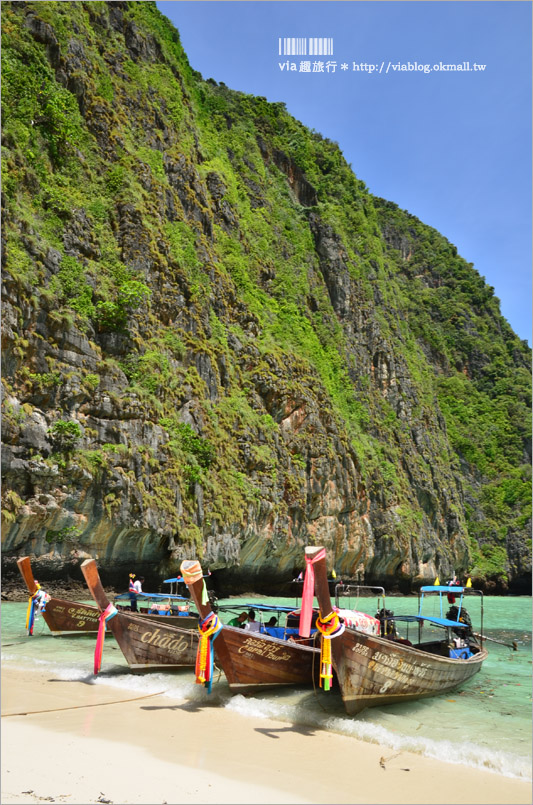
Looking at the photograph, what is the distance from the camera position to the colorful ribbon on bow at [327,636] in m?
8.23

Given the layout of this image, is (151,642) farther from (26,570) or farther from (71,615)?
(71,615)

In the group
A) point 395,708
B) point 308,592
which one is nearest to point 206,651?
point 308,592

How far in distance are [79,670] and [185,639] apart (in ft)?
7.94

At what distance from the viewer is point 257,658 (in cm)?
1005

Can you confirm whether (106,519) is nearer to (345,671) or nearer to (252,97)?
(345,671)

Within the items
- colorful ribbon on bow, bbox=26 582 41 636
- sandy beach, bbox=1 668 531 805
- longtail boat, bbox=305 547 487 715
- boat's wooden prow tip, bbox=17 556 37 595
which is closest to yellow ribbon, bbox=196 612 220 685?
sandy beach, bbox=1 668 531 805

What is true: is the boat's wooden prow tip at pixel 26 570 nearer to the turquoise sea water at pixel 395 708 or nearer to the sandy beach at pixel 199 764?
the turquoise sea water at pixel 395 708

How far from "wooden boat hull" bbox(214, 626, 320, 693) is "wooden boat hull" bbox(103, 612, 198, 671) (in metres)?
1.68

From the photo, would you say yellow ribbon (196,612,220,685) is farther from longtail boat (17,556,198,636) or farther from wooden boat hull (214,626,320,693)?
longtail boat (17,556,198,636)

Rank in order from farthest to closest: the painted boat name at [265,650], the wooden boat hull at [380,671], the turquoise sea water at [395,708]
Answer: the painted boat name at [265,650], the wooden boat hull at [380,671], the turquoise sea water at [395,708]

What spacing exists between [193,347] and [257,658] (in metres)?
22.6

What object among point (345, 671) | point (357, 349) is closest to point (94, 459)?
point (345, 671)

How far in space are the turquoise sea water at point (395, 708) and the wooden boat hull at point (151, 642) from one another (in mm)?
260

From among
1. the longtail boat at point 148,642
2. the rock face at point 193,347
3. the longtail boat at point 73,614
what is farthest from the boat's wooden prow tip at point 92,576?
the rock face at point 193,347
